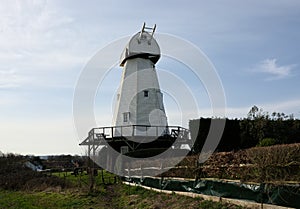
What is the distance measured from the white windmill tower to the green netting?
48.7ft

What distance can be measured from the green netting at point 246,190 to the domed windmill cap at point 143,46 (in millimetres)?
17898

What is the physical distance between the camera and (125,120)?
29.1 meters

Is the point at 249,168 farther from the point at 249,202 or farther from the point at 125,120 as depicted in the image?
the point at 125,120

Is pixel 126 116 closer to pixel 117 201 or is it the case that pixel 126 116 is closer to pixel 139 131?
pixel 139 131

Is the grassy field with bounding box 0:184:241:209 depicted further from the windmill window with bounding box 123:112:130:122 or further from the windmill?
the windmill window with bounding box 123:112:130:122

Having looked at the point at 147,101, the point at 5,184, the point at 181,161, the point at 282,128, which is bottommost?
the point at 5,184

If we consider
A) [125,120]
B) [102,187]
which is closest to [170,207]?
[102,187]

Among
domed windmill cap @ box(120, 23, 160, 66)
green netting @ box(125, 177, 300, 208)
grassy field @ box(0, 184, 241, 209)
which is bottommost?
grassy field @ box(0, 184, 241, 209)

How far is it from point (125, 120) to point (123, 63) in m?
5.93

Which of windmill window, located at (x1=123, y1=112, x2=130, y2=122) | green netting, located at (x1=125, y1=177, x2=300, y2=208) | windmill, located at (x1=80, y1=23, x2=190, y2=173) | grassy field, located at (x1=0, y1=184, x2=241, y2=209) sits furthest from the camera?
windmill window, located at (x1=123, y1=112, x2=130, y2=122)

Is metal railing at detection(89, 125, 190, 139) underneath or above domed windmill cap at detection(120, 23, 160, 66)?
underneath

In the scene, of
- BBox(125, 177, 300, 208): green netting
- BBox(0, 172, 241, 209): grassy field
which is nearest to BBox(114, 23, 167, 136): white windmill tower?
BBox(0, 172, 241, 209): grassy field

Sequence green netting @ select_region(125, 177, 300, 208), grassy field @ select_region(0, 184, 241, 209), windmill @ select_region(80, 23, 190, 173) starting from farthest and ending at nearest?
windmill @ select_region(80, 23, 190, 173) → grassy field @ select_region(0, 184, 241, 209) → green netting @ select_region(125, 177, 300, 208)

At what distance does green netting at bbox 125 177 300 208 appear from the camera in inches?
327
